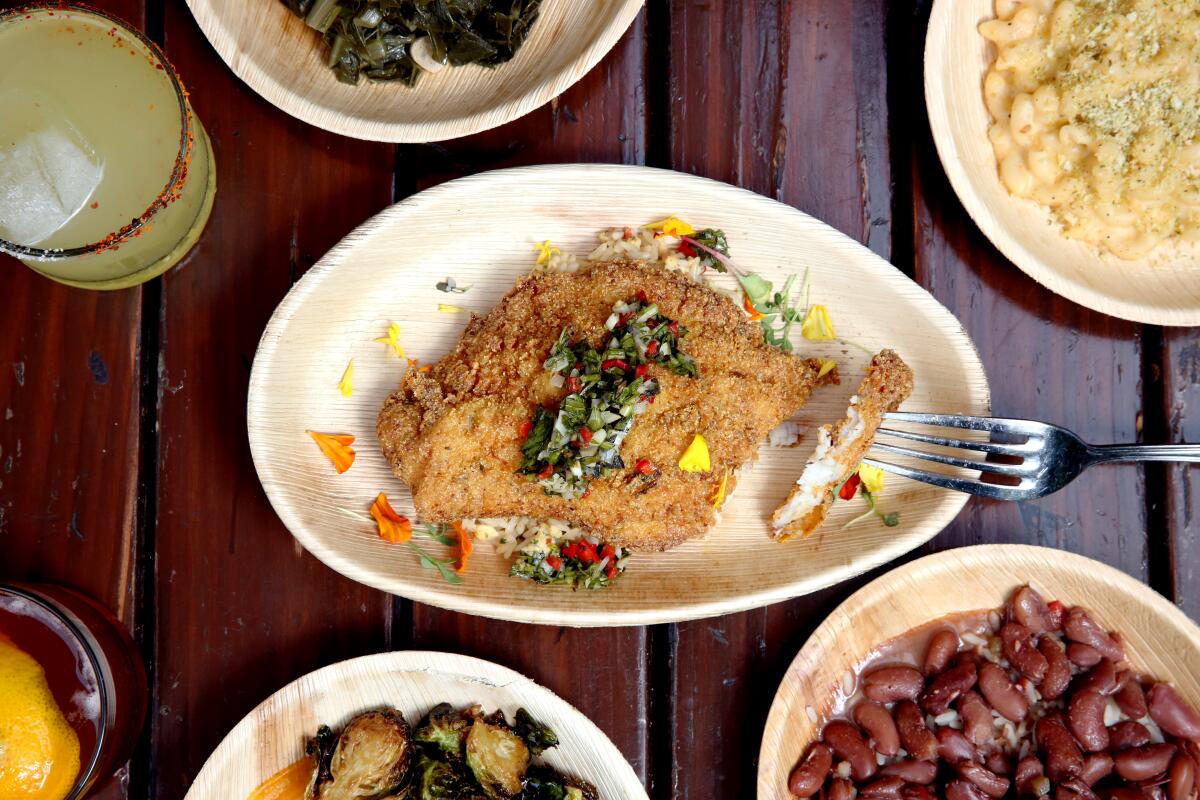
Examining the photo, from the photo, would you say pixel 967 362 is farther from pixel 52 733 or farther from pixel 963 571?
pixel 52 733

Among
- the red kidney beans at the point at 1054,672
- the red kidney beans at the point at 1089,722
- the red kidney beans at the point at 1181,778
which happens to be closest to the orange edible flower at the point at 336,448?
the red kidney beans at the point at 1054,672

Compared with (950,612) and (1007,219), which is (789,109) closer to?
(1007,219)

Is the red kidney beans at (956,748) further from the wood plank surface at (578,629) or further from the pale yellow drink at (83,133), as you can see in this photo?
the pale yellow drink at (83,133)

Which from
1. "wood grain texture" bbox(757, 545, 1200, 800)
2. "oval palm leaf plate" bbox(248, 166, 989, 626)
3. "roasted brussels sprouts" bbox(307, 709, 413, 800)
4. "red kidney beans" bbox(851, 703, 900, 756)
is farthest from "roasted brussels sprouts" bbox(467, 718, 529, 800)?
"red kidney beans" bbox(851, 703, 900, 756)

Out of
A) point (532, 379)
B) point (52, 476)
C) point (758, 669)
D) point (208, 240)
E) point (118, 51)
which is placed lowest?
point (758, 669)

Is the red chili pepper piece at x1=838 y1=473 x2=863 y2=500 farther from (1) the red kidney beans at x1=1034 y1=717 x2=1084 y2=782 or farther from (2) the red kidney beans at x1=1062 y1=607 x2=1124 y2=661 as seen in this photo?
(1) the red kidney beans at x1=1034 y1=717 x2=1084 y2=782

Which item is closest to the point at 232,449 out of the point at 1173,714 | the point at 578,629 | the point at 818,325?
Answer: the point at 578,629

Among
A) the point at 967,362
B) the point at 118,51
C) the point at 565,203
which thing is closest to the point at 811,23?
the point at 565,203
